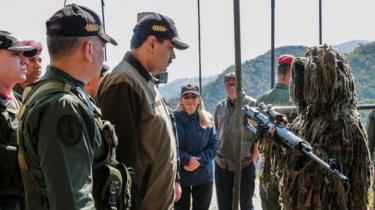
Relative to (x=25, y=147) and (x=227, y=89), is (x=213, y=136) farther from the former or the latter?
(x=25, y=147)

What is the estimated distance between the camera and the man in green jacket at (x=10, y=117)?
229 cm

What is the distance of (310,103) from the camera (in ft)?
8.23

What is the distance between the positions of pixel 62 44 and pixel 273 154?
1.49m

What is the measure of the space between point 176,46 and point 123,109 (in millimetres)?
465

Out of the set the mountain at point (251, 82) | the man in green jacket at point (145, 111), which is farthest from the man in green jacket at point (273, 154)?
the mountain at point (251, 82)

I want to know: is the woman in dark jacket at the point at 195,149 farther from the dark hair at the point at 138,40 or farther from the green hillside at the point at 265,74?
the green hillside at the point at 265,74

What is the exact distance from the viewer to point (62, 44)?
1.69m

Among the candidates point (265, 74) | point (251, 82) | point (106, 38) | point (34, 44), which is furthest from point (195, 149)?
point (265, 74)

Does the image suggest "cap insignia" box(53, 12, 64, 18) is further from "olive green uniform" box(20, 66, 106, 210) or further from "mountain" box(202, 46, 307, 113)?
"mountain" box(202, 46, 307, 113)

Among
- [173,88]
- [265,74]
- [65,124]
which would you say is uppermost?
[65,124]

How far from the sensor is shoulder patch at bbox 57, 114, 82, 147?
148 centimetres

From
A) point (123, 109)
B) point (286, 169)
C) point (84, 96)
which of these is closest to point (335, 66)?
point (286, 169)

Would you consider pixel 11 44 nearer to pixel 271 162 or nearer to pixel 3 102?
pixel 3 102

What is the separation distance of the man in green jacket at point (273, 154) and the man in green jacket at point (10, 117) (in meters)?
1.34
